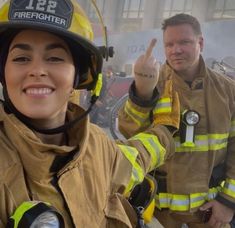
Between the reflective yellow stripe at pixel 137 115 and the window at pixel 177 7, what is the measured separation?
11.5 metres

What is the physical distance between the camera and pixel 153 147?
1714mm

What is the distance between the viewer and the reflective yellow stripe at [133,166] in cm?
151

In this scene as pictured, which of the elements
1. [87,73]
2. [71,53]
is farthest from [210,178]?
[71,53]

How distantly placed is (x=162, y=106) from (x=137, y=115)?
0.44 ft

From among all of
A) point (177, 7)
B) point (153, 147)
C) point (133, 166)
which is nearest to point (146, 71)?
point (153, 147)

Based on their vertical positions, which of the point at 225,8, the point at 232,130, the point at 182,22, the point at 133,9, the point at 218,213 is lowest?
the point at 218,213

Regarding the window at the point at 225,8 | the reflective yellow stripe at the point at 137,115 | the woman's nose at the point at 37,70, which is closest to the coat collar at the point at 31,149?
the woman's nose at the point at 37,70

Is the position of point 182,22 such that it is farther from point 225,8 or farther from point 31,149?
point 225,8

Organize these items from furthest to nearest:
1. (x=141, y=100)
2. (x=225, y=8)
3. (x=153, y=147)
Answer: (x=225, y=8) → (x=141, y=100) → (x=153, y=147)

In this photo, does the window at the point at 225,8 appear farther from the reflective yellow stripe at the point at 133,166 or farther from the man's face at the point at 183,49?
the reflective yellow stripe at the point at 133,166

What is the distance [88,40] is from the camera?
123 cm

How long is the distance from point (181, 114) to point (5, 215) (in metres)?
1.37

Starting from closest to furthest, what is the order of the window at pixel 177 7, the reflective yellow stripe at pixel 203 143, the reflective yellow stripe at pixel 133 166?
the reflective yellow stripe at pixel 133 166 → the reflective yellow stripe at pixel 203 143 → the window at pixel 177 7

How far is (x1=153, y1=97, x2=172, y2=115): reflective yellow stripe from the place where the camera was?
1944 millimetres
